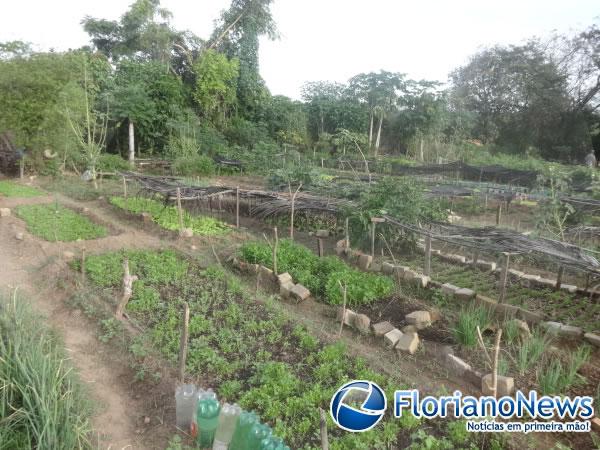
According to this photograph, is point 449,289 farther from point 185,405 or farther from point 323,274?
point 185,405

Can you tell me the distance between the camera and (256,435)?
269cm

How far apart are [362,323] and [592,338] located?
249 cm

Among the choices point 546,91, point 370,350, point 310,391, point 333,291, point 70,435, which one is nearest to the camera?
point 70,435

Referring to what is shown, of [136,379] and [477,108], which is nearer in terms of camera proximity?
[136,379]

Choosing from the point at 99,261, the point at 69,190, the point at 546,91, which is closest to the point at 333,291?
the point at 99,261

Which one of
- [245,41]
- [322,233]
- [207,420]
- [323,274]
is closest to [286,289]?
[323,274]

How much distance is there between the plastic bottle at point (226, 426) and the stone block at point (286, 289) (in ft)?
9.18

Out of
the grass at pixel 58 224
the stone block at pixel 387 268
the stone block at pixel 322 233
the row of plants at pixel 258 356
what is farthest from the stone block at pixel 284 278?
the grass at pixel 58 224

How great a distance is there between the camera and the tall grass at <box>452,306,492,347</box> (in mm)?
4305

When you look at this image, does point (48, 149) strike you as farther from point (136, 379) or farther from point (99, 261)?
point (136, 379)

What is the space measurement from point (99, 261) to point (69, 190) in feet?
23.7

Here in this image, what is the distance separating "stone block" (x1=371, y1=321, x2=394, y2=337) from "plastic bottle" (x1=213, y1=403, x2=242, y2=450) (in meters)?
2.19

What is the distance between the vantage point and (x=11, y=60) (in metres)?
12.5

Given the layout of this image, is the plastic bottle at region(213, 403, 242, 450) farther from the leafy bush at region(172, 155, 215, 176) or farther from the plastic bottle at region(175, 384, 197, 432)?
the leafy bush at region(172, 155, 215, 176)
